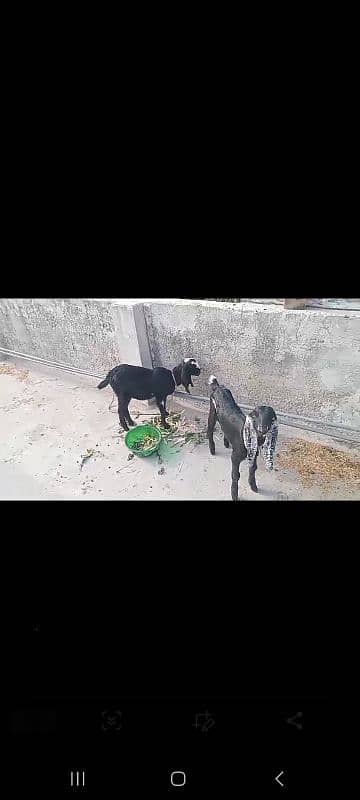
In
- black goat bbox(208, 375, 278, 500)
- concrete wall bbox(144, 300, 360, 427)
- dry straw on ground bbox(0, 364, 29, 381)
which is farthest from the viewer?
dry straw on ground bbox(0, 364, 29, 381)

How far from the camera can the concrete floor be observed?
122 inches

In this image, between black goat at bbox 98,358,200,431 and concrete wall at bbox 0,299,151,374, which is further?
concrete wall at bbox 0,299,151,374

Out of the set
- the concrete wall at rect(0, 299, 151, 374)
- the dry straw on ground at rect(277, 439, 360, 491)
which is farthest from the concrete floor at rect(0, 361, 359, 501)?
the concrete wall at rect(0, 299, 151, 374)

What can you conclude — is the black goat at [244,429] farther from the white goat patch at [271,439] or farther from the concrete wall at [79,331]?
the concrete wall at [79,331]

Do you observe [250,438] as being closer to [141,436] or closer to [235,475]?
[235,475]

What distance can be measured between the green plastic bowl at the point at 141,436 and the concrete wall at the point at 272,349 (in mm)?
680

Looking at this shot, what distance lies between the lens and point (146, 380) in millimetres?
3447

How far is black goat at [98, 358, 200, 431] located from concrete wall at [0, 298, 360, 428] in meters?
0.28

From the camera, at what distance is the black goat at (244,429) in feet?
7.93

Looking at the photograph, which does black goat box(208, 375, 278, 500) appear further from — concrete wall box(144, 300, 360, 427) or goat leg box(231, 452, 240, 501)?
concrete wall box(144, 300, 360, 427)

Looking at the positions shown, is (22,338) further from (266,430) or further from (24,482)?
(266,430)

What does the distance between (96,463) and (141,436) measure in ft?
1.40

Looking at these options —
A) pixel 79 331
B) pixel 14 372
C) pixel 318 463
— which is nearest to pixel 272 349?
pixel 318 463
